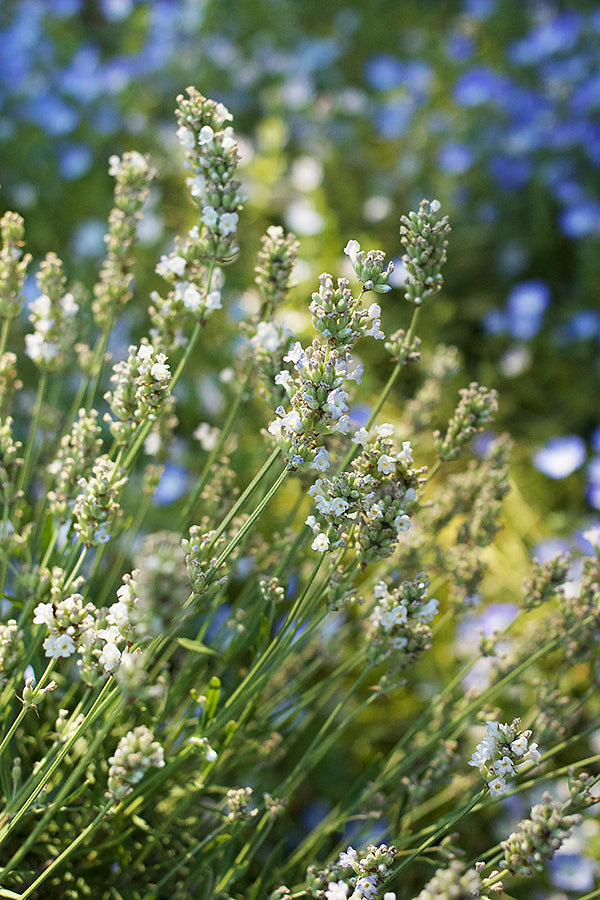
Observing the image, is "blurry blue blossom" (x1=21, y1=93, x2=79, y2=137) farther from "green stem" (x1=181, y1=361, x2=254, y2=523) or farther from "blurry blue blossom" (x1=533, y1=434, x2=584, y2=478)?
"green stem" (x1=181, y1=361, x2=254, y2=523)

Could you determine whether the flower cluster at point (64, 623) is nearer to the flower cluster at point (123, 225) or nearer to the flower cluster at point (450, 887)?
the flower cluster at point (450, 887)

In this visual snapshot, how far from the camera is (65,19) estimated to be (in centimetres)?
378

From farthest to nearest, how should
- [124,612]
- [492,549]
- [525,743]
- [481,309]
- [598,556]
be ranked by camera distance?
1. [481,309]
2. [492,549]
3. [598,556]
4. [525,743]
5. [124,612]

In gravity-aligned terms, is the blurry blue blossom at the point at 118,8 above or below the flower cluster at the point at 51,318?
above

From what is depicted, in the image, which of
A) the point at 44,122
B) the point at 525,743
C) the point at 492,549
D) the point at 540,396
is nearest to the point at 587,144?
the point at 540,396

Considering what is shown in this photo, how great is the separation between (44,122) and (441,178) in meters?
1.57

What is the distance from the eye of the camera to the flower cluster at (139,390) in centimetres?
103

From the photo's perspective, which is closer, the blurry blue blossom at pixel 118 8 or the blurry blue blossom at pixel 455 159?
the blurry blue blossom at pixel 455 159

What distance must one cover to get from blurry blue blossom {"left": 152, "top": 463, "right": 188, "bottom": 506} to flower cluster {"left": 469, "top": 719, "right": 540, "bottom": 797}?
1.53 m

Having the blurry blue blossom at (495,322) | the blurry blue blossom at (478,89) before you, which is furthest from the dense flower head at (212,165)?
the blurry blue blossom at (478,89)

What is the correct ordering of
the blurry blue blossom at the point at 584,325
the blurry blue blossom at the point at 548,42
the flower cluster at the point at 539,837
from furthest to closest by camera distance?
1. the blurry blue blossom at the point at 548,42
2. the blurry blue blossom at the point at 584,325
3. the flower cluster at the point at 539,837

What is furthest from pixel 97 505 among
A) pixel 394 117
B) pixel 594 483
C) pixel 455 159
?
pixel 394 117

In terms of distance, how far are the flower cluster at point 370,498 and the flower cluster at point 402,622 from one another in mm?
103

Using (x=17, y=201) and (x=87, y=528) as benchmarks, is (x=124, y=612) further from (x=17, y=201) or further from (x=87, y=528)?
(x=17, y=201)
